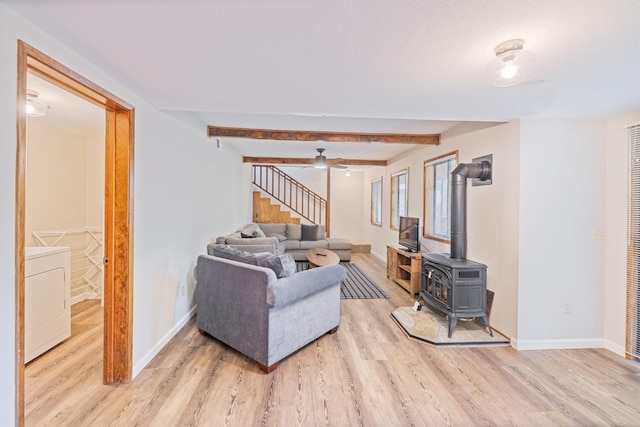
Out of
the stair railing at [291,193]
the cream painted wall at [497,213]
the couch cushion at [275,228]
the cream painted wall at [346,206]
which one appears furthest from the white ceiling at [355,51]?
the cream painted wall at [346,206]

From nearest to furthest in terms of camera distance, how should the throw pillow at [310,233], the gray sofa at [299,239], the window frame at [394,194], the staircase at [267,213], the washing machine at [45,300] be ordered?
the washing machine at [45,300] → the window frame at [394,194] → the gray sofa at [299,239] → the throw pillow at [310,233] → the staircase at [267,213]

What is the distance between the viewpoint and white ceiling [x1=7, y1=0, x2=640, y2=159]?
1.26 metres

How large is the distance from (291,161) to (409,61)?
5.03 metres

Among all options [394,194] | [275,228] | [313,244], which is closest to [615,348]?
[394,194]

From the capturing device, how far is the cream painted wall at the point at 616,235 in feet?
8.81

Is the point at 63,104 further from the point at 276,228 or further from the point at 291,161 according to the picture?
the point at 276,228

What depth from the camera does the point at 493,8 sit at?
1.23 metres

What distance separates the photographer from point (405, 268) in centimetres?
464

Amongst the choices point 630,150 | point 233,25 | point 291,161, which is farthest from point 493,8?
point 291,161

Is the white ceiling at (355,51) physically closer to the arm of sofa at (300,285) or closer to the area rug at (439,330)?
the arm of sofa at (300,285)

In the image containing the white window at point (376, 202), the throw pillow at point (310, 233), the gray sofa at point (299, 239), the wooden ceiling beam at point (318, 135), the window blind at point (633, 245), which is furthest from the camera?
the white window at point (376, 202)

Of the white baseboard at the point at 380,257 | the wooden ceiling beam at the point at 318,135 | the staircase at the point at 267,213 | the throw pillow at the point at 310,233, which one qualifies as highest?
the wooden ceiling beam at the point at 318,135

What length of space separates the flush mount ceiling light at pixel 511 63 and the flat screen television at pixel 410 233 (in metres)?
3.14

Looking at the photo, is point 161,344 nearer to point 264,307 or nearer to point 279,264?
point 264,307
